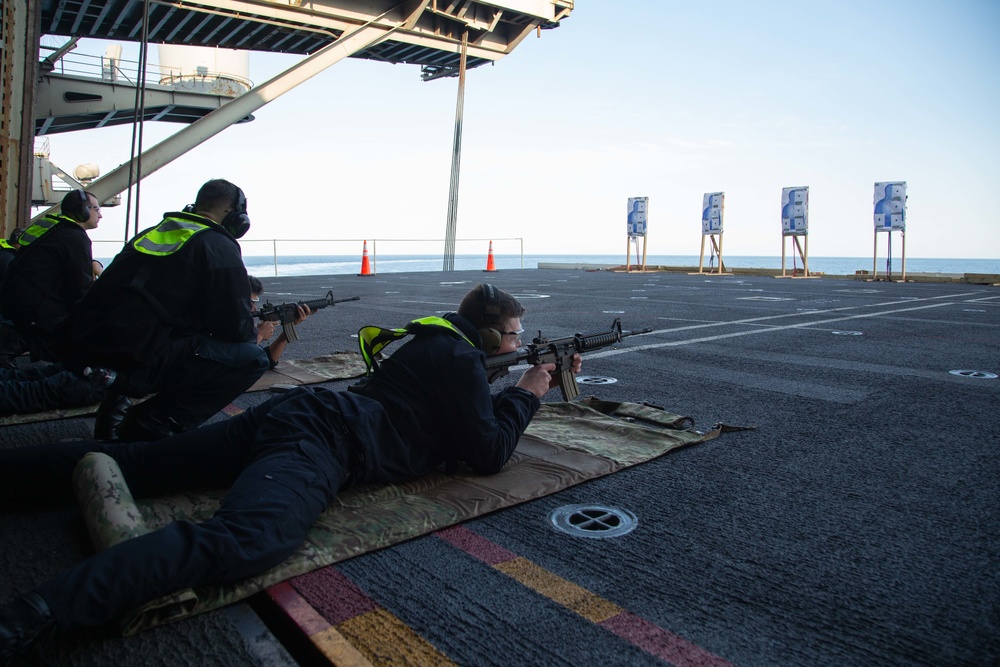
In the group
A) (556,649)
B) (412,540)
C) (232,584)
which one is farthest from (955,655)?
(232,584)

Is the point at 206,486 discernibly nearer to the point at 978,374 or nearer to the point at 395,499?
A: the point at 395,499

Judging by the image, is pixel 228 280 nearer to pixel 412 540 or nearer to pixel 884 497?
pixel 412 540

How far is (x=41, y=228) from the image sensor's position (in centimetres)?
500

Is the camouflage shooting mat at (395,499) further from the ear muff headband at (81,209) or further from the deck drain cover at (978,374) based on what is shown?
the ear muff headband at (81,209)

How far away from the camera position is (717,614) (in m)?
1.91

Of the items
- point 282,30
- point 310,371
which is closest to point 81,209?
point 310,371

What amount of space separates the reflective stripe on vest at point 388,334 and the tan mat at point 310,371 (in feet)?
7.46

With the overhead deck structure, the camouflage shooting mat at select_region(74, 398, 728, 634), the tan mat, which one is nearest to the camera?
the camouflage shooting mat at select_region(74, 398, 728, 634)

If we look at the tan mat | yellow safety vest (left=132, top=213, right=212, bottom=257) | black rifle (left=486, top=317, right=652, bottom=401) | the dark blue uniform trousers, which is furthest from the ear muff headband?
black rifle (left=486, top=317, right=652, bottom=401)

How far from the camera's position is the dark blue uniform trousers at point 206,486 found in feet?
5.71

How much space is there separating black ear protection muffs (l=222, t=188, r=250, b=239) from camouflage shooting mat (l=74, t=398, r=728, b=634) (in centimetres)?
157

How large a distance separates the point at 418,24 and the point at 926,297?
24.6 meters

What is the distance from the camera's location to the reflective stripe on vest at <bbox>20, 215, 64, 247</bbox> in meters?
4.87

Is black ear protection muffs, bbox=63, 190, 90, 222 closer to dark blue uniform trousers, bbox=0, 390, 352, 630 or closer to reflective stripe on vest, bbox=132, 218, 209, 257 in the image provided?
reflective stripe on vest, bbox=132, 218, 209, 257
